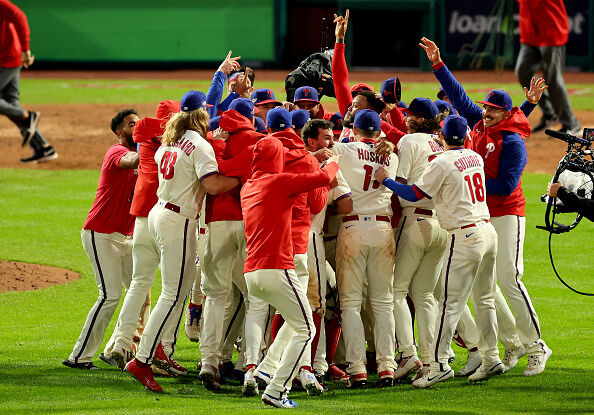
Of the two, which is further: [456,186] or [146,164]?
[146,164]

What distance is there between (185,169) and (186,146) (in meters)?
0.15

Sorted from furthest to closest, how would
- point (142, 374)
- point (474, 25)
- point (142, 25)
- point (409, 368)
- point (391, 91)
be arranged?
point (142, 25) < point (474, 25) < point (391, 91) < point (409, 368) < point (142, 374)

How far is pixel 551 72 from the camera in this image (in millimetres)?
16344

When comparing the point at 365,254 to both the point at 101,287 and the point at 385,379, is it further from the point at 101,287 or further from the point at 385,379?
the point at 101,287

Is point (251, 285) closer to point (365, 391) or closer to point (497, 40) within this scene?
point (365, 391)

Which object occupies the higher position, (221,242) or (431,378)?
(221,242)

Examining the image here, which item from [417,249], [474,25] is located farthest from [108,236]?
[474,25]

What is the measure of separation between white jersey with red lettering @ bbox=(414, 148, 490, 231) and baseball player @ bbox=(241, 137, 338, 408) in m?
0.76

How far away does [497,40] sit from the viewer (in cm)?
2745

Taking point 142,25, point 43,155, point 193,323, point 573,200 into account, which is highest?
point 573,200

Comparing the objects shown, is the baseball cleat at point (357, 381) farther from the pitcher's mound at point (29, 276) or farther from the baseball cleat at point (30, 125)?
the baseball cleat at point (30, 125)

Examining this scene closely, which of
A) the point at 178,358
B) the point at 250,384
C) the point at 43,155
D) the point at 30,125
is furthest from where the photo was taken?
the point at 43,155

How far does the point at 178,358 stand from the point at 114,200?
1299mm

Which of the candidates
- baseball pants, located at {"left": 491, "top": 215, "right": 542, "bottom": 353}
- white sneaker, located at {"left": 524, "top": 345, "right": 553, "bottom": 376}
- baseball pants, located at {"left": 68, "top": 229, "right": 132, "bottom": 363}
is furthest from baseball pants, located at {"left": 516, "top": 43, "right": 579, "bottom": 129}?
baseball pants, located at {"left": 68, "top": 229, "right": 132, "bottom": 363}
